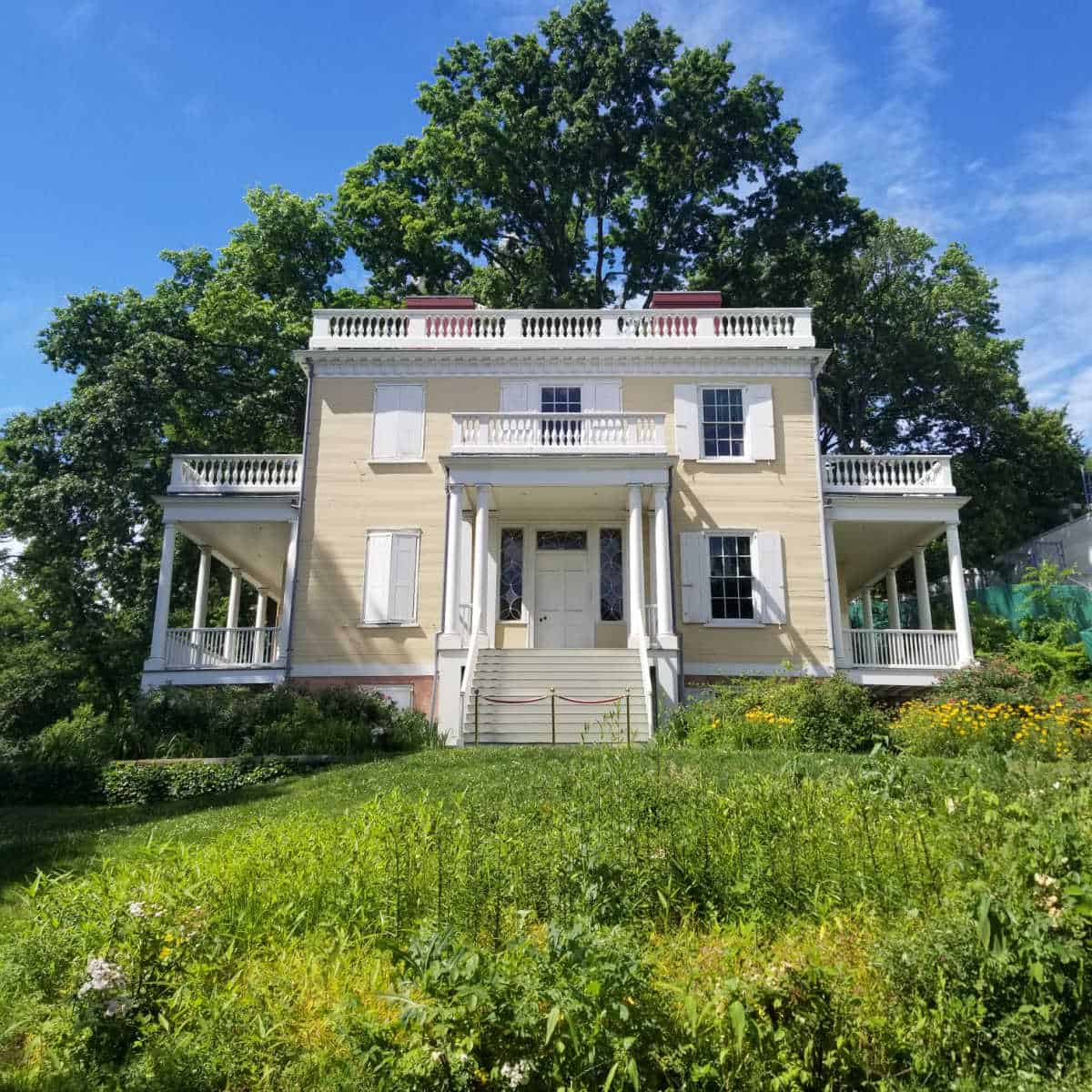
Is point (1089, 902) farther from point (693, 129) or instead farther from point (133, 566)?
point (693, 129)

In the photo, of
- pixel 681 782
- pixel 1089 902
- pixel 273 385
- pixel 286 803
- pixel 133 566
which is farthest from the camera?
pixel 273 385

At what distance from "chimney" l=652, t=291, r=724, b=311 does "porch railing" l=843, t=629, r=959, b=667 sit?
8.56 metres

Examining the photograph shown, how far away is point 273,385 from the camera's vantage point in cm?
2666

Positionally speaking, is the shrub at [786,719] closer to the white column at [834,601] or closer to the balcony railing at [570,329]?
the white column at [834,601]

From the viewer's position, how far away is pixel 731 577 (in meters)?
18.6

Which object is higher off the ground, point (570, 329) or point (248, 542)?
point (570, 329)

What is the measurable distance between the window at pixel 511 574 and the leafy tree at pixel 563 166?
12.4 m

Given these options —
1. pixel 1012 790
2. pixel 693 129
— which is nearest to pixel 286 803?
pixel 1012 790

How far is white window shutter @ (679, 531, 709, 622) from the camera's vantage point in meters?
18.2

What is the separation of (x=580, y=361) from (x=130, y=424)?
13.0 m

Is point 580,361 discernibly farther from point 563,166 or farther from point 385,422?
point 563,166

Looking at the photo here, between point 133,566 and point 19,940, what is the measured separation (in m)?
21.7

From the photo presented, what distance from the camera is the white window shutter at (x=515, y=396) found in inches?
770

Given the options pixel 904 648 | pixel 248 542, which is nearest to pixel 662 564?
pixel 904 648
